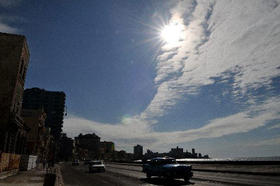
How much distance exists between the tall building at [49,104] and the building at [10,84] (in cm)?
14769

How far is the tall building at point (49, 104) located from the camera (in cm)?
16775

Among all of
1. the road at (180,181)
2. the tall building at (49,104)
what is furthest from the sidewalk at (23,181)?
the tall building at (49,104)

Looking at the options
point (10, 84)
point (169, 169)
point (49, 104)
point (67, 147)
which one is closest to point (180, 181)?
point (169, 169)

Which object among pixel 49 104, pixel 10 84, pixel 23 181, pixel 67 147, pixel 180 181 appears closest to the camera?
pixel 180 181

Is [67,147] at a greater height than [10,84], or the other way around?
[10,84]

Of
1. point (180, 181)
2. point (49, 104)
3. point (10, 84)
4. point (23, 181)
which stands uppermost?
point (49, 104)

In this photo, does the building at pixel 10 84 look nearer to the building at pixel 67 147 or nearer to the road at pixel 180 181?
the road at pixel 180 181

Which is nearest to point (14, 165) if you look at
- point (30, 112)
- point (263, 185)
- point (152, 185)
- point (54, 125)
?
point (152, 185)

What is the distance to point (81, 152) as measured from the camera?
17888cm

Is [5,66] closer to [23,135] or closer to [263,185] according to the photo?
[23,135]

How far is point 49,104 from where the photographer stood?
17225cm

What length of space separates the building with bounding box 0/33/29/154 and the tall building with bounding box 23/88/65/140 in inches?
5814

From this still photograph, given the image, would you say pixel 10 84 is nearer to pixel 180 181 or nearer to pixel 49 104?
pixel 180 181

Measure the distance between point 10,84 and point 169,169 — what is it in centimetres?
2135
